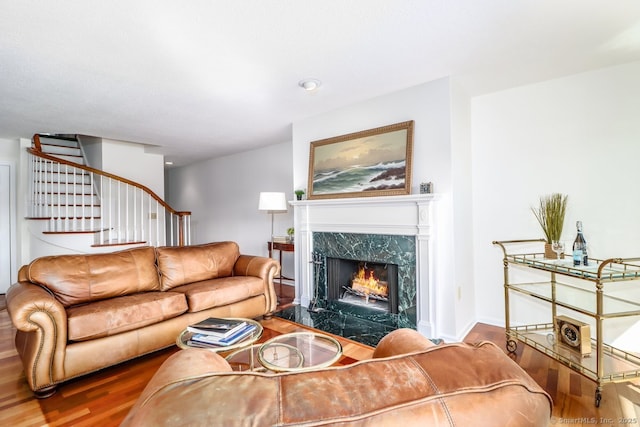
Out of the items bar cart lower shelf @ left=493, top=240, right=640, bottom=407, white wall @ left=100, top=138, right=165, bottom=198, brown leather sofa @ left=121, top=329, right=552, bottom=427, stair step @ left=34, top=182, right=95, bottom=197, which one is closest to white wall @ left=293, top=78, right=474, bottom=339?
bar cart lower shelf @ left=493, top=240, right=640, bottom=407

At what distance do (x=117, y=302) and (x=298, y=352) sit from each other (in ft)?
5.29

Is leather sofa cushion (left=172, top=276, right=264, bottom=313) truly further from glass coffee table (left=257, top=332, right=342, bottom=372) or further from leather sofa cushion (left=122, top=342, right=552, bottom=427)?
leather sofa cushion (left=122, top=342, right=552, bottom=427)

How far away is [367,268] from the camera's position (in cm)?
344

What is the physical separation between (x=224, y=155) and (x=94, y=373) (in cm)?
440

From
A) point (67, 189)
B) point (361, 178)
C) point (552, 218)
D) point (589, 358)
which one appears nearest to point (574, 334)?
point (589, 358)

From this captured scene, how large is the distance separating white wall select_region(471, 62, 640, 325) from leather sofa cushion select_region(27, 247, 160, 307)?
3.26 metres

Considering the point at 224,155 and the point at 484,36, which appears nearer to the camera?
the point at 484,36

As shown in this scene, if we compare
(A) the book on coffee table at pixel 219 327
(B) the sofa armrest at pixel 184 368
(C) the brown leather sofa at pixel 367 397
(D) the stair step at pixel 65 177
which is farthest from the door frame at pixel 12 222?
(C) the brown leather sofa at pixel 367 397

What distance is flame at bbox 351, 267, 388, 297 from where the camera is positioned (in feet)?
10.8

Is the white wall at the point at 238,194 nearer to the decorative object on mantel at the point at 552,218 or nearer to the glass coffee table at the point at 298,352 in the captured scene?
the glass coffee table at the point at 298,352

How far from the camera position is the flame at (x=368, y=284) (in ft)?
10.8

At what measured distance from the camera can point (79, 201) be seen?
4.57 metres

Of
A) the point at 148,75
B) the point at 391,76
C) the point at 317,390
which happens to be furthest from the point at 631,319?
the point at 148,75

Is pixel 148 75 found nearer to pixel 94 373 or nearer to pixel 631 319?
pixel 94 373
